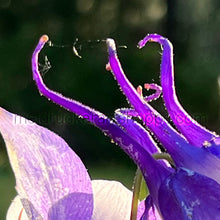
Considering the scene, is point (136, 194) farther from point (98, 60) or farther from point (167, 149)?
point (98, 60)

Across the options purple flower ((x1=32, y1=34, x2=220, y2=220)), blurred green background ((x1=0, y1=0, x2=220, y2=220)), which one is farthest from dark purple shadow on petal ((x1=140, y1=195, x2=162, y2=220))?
blurred green background ((x1=0, y1=0, x2=220, y2=220))

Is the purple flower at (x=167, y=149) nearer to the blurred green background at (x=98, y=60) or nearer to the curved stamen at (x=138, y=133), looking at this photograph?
the curved stamen at (x=138, y=133)

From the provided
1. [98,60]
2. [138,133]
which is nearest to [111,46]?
[138,133]

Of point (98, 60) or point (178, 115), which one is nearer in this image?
point (178, 115)

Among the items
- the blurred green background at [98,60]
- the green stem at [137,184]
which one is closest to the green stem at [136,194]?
the green stem at [137,184]

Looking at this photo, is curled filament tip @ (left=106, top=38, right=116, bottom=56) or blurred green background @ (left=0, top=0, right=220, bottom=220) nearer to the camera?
curled filament tip @ (left=106, top=38, right=116, bottom=56)

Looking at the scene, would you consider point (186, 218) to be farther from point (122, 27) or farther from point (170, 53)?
point (122, 27)

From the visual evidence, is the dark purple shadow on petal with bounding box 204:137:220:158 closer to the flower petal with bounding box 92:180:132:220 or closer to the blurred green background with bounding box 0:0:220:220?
the flower petal with bounding box 92:180:132:220
